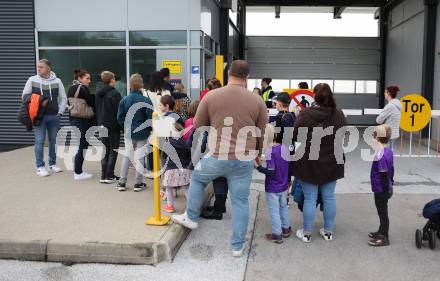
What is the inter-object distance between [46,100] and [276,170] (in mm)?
4238

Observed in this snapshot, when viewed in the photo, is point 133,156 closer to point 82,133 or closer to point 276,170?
point 82,133

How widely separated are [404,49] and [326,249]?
15681 millimetres

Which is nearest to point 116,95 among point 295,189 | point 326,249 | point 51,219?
point 51,219

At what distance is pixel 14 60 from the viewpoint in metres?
11.8

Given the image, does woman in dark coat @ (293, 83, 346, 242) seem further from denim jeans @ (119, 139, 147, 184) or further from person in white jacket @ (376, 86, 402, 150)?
person in white jacket @ (376, 86, 402, 150)

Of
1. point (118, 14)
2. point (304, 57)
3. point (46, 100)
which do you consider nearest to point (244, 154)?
point (46, 100)

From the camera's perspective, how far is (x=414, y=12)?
17047 mm

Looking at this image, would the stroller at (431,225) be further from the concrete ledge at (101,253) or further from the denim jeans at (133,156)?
the denim jeans at (133,156)

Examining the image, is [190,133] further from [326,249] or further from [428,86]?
[428,86]

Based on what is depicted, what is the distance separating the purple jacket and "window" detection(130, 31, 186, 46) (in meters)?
6.92

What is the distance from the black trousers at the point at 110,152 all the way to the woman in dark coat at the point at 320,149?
313 cm

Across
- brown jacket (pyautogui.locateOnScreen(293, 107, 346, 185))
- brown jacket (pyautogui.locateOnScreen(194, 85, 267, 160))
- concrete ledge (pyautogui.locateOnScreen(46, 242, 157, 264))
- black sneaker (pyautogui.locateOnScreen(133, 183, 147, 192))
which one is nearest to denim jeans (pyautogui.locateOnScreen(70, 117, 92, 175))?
black sneaker (pyautogui.locateOnScreen(133, 183, 147, 192))

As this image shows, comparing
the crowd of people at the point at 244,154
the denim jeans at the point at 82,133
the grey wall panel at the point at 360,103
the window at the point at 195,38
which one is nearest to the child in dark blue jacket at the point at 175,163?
the crowd of people at the point at 244,154

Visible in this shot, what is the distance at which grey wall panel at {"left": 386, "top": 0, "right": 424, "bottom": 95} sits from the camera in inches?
647
